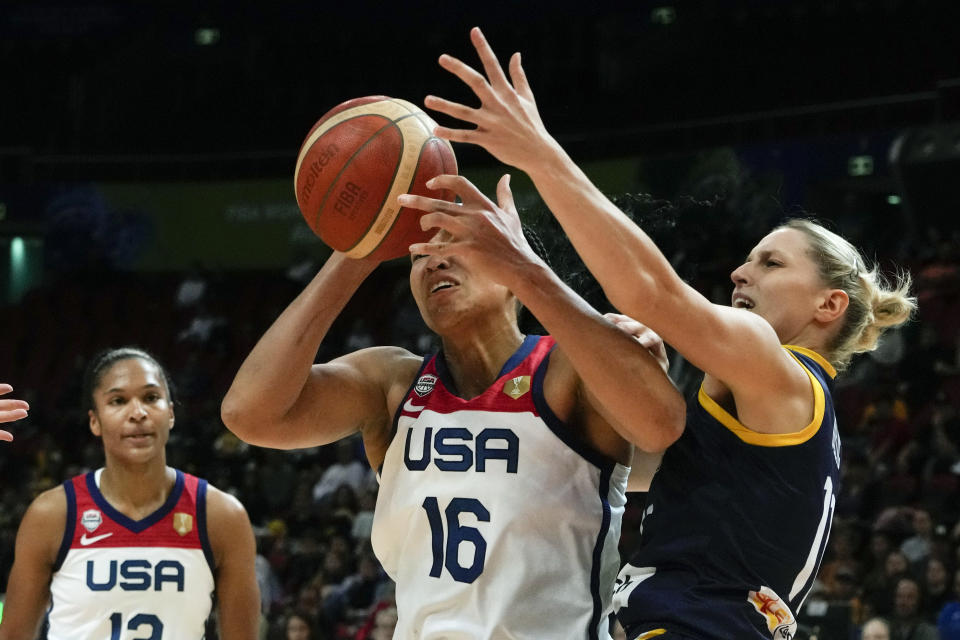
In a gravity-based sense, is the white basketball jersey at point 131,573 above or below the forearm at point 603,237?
below

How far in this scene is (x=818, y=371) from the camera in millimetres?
2654

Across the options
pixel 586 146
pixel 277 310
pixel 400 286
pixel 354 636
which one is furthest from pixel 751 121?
pixel 354 636

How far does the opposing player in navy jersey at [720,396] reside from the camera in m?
2.29

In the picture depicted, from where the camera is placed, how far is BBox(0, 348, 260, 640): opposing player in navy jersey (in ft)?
13.9

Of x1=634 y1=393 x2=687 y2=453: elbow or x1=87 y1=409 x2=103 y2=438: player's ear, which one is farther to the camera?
x1=87 y1=409 x2=103 y2=438: player's ear

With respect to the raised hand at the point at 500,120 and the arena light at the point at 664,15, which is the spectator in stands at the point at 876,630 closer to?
the raised hand at the point at 500,120

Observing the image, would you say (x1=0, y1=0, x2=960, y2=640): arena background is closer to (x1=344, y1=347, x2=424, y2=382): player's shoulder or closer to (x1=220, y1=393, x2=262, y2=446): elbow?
(x1=344, y1=347, x2=424, y2=382): player's shoulder

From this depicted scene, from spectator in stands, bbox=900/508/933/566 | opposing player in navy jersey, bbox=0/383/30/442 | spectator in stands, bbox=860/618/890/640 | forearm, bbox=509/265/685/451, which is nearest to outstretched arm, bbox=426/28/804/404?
forearm, bbox=509/265/685/451

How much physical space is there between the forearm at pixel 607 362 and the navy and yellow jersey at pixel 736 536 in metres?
0.17

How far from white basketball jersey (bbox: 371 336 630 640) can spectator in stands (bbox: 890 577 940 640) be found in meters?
4.65

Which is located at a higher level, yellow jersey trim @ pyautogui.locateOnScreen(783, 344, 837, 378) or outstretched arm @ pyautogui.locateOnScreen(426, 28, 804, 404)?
outstretched arm @ pyautogui.locateOnScreen(426, 28, 804, 404)

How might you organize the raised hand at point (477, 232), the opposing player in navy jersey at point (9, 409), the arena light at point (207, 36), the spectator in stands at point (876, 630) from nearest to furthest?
1. the raised hand at point (477, 232)
2. the opposing player in navy jersey at point (9, 409)
3. the spectator in stands at point (876, 630)
4. the arena light at point (207, 36)

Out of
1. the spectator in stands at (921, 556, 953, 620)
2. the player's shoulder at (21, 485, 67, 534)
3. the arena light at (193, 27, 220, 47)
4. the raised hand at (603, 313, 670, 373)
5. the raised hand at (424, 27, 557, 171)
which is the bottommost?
the spectator in stands at (921, 556, 953, 620)

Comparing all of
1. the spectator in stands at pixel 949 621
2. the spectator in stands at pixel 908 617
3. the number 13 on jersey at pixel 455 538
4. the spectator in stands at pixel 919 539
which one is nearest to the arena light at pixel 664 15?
the spectator in stands at pixel 919 539
